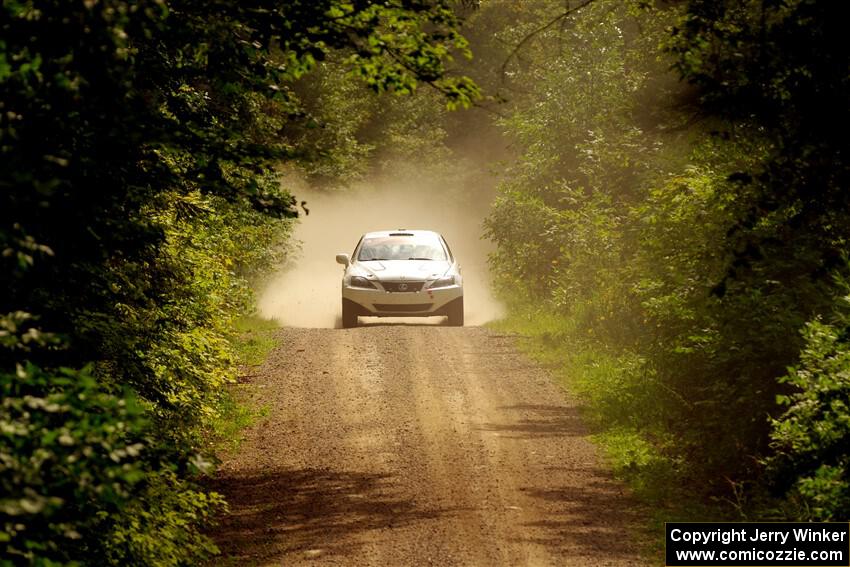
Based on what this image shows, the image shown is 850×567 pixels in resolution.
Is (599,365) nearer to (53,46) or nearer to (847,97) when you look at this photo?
(847,97)

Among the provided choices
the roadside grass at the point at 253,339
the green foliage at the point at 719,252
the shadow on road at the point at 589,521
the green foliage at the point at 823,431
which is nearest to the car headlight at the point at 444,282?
the green foliage at the point at 719,252

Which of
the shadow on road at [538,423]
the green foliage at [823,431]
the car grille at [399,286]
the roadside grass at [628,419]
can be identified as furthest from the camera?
the car grille at [399,286]

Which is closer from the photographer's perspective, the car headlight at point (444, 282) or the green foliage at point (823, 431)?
the green foliage at point (823, 431)

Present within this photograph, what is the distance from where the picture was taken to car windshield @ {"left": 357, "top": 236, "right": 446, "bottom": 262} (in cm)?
2288

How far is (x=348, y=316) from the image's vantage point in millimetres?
22766

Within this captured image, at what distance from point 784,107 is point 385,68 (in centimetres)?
276

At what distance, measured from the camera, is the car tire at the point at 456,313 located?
22.7 m

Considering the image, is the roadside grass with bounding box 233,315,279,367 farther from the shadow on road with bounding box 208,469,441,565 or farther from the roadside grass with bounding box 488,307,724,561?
the shadow on road with bounding box 208,469,441,565

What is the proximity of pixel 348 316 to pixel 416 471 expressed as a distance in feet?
36.2

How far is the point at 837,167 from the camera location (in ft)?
24.4

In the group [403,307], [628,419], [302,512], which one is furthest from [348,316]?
[302,512]

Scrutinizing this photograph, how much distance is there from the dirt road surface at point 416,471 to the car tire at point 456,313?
3432mm

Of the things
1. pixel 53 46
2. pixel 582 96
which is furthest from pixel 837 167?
pixel 582 96

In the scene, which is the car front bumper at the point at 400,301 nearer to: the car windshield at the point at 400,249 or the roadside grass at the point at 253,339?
the car windshield at the point at 400,249
